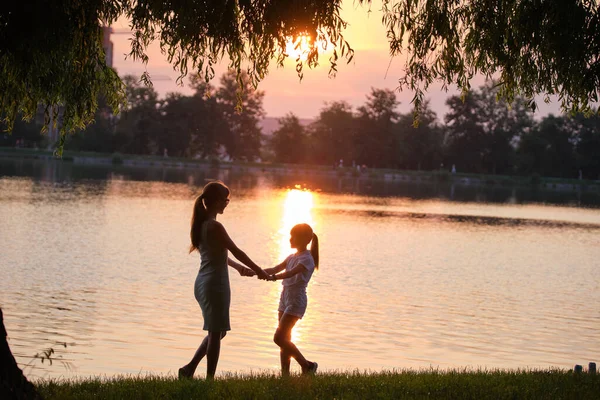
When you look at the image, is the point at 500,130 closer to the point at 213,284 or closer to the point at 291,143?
the point at 291,143

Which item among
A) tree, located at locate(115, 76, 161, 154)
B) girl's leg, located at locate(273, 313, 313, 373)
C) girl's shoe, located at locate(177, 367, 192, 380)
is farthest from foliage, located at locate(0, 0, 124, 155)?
tree, located at locate(115, 76, 161, 154)

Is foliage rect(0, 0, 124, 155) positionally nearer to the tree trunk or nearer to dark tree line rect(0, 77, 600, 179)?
the tree trunk

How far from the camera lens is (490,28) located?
10.1 m

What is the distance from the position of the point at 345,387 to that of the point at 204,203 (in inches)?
78.4

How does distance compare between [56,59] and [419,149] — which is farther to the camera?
[419,149]

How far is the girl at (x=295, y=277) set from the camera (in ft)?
29.0

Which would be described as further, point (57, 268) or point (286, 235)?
point (286, 235)

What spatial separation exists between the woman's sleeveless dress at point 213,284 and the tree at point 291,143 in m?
121

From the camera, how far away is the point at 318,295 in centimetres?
1855

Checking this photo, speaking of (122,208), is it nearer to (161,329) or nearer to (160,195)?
(160,195)

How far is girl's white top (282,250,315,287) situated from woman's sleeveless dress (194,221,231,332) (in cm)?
84

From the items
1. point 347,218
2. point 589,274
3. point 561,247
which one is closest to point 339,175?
point 347,218

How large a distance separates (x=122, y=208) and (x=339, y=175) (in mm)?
83807

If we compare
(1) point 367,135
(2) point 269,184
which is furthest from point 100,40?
(1) point 367,135
